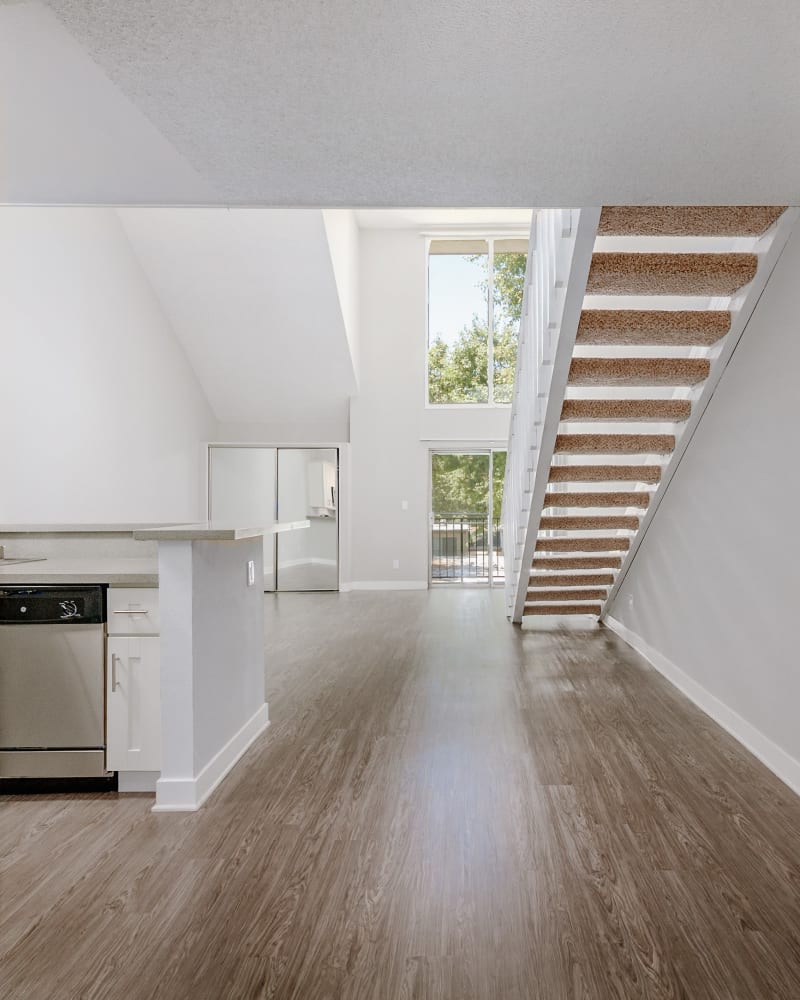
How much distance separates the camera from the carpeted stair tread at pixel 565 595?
6.30m

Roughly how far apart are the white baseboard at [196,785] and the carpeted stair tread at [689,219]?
2.80 meters

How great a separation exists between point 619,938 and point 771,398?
2237 millimetres

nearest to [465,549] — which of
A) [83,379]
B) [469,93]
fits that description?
[83,379]

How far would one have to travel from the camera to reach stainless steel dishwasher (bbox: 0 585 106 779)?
2932 millimetres

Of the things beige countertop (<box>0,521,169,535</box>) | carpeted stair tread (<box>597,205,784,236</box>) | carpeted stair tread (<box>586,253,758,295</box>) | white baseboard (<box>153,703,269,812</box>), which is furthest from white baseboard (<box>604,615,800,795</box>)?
beige countertop (<box>0,521,169,535</box>)

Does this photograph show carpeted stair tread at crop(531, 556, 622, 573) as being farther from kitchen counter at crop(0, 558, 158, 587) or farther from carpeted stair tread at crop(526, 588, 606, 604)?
kitchen counter at crop(0, 558, 158, 587)

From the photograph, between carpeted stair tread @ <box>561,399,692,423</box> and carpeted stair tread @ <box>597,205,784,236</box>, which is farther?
carpeted stair tread @ <box>561,399,692,423</box>

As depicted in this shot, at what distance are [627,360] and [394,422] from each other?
600 cm

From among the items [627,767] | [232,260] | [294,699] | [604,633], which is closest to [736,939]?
[627,767]

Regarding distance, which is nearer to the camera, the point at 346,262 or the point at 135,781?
the point at 135,781

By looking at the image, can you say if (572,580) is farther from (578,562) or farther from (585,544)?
(585,544)

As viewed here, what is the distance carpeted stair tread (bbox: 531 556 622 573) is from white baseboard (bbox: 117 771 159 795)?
3493 mm

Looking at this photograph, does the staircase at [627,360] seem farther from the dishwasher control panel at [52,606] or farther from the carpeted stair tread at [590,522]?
the dishwasher control panel at [52,606]

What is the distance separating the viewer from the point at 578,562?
5.62 metres
